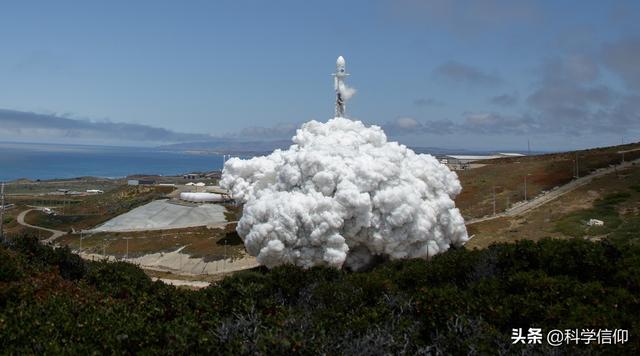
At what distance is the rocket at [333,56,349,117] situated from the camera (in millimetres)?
44156

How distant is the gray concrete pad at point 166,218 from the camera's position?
199 feet

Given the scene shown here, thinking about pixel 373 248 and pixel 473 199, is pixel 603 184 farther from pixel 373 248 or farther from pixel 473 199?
pixel 373 248

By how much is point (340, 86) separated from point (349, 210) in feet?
51.0

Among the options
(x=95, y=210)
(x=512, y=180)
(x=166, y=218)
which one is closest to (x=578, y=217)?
(x=512, y=180)

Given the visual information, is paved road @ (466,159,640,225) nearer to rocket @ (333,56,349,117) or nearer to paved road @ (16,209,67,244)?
rocket @ (333,56,349,117)

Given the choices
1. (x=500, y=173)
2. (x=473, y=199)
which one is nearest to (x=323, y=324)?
(x=473, y=199)

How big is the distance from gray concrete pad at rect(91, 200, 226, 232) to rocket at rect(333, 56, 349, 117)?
21870 millimetres

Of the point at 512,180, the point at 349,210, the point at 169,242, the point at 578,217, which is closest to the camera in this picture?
the point at 349,210

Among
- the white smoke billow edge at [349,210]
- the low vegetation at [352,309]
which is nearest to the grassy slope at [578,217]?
the white smoke billow edge at [349,210]

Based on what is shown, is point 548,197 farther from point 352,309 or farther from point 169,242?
point 352,309

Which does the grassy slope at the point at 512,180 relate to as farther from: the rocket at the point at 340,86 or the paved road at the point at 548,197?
the rocket at the point at 340,86

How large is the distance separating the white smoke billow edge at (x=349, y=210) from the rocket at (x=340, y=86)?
8.48 metres

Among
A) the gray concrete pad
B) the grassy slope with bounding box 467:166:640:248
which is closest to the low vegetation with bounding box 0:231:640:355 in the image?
the grassy slope with bounding box 467:166:640:248

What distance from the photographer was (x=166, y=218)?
208 feet
